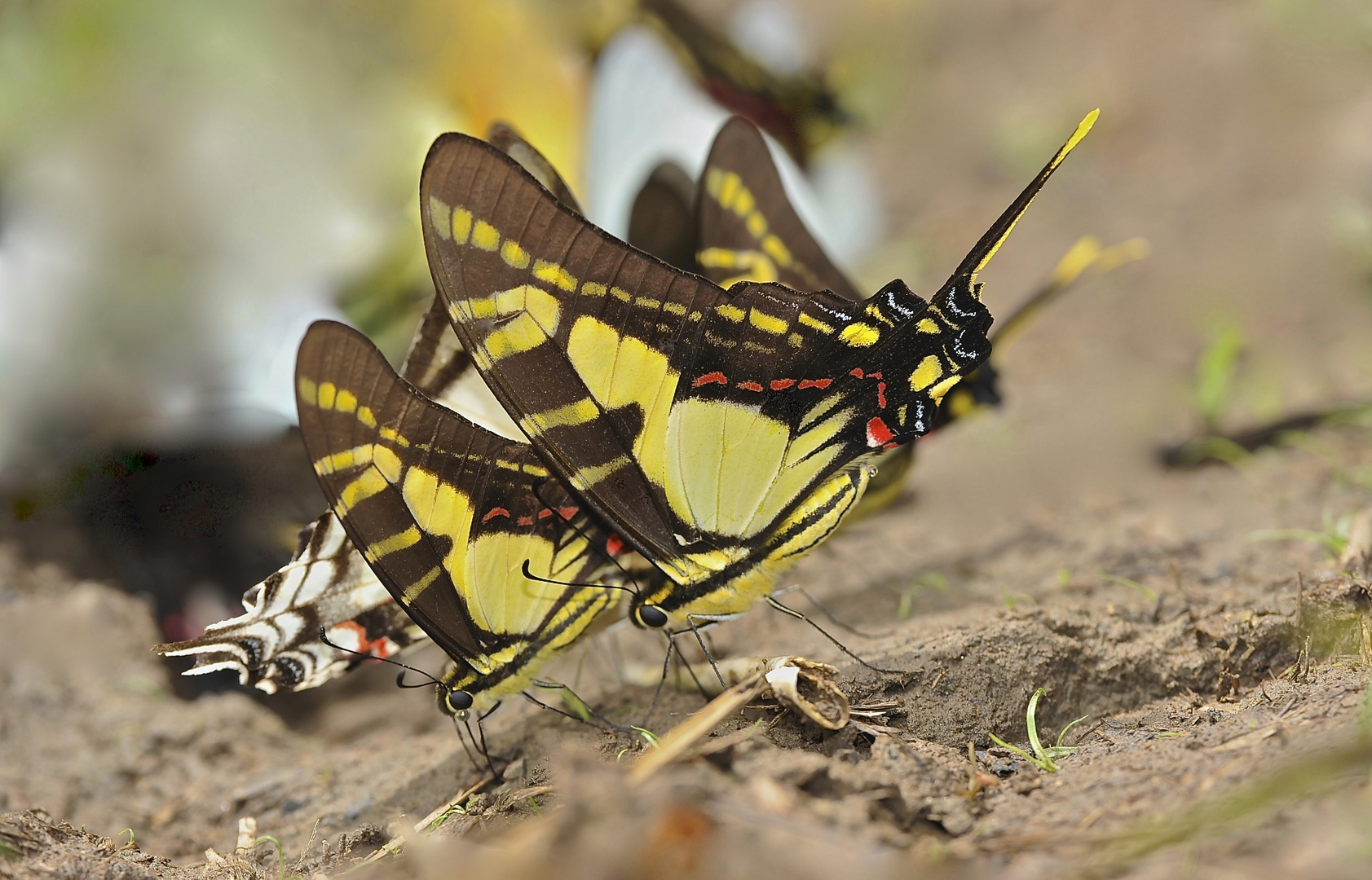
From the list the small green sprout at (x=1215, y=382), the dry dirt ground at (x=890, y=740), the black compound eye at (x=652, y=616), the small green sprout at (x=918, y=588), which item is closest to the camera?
the dry dirt ground at (x=890, y=740)

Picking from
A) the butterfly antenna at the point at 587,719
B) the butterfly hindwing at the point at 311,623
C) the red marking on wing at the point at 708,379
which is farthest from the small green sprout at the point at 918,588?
the butterfly hindwing at the point at 311,623

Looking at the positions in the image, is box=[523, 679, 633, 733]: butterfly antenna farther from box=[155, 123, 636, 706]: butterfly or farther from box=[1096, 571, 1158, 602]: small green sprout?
box=[1096, 571, 1158, 602]: small green sprout

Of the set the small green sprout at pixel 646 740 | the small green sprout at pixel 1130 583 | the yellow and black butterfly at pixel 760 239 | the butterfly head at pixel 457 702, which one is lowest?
the small green sprout at pixel 1130 583

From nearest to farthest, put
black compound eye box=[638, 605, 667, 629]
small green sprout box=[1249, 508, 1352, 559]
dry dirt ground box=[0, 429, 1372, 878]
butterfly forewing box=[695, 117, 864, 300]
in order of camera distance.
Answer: dry dirt ground box=[0, 429, 1372, 878], black compound eye box=[638, 605, 667, 629], small green sprout box=[1249, 508, 1352, 559], butterfly forewing box=[695, 117, 864, 300]

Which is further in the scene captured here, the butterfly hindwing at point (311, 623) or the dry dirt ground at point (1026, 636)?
the butterfly hindwing at point (311, 623)

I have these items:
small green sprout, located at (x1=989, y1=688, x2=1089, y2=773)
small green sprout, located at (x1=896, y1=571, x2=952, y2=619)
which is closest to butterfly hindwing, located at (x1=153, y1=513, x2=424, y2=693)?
small green sprout, located at (x1=896, y1=571, x2=952, y2=619)

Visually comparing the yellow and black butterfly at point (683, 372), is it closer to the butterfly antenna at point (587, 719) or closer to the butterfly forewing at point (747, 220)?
the butterfly antenna at point (587, 719)
